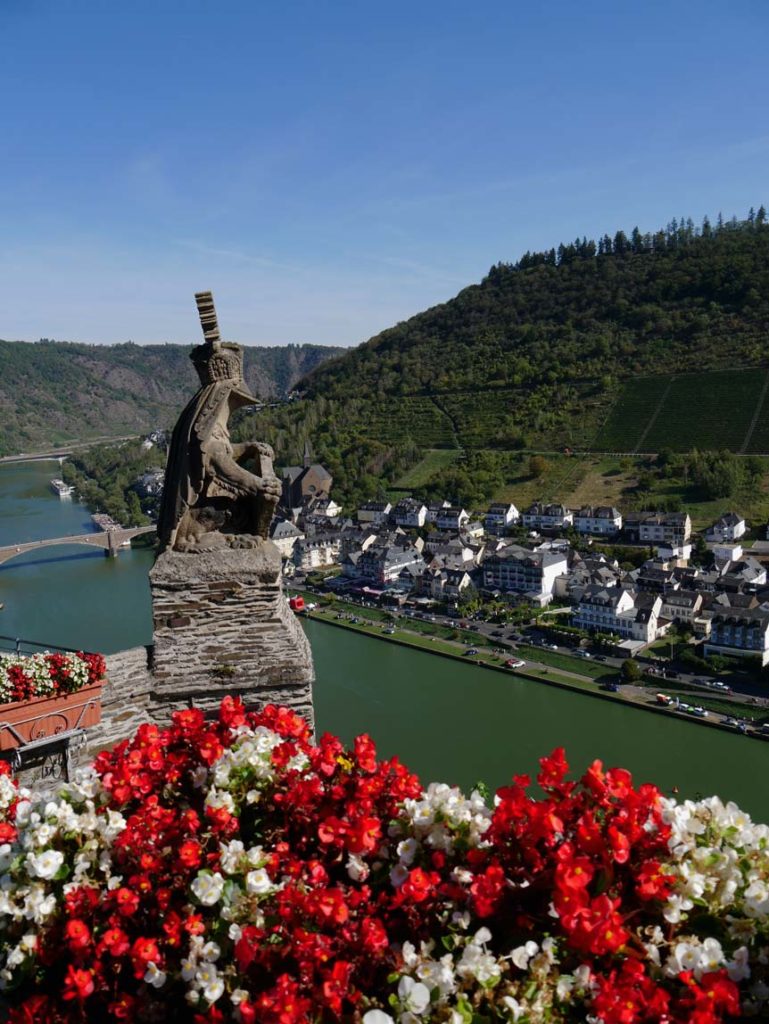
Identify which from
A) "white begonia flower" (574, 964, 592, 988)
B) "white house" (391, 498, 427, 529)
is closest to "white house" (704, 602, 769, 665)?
"white begonia flower" (574, 964, 592, 988)

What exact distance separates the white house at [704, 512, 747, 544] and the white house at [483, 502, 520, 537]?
12153 millimetres

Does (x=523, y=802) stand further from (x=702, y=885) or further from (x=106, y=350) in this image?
(x=106, y=350)

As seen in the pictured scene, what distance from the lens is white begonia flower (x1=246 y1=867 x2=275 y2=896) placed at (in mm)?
1976

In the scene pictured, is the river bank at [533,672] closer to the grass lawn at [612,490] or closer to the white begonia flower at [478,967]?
the grass lawn at [612,490]

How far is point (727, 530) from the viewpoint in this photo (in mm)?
39688

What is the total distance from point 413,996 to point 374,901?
0.39 meters

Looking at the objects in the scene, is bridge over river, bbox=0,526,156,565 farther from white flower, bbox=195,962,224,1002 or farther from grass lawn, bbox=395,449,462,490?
white flower, bbox=195,962,224,1002

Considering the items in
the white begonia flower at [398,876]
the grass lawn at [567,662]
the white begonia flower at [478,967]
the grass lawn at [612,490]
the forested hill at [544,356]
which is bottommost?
the grass lawn at [567,662]

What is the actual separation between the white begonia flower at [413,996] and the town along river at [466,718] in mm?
15850

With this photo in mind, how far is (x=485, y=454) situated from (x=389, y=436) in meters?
15.1

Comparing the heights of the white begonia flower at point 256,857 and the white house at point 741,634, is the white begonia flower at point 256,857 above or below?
above

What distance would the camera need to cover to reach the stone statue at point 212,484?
409 centimetres

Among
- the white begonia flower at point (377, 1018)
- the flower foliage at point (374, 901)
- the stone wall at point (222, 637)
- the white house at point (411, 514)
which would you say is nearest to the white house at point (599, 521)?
the white house at point (411, 514)

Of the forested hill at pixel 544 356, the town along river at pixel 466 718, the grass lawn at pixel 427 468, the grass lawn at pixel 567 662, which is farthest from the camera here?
the forested hill at pixel 544 356
